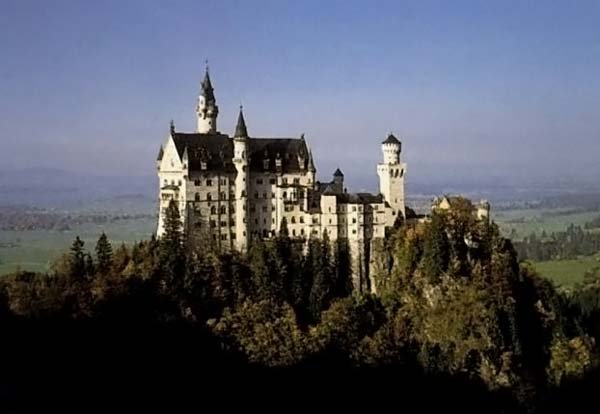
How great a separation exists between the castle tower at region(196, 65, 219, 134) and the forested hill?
10.5 meters

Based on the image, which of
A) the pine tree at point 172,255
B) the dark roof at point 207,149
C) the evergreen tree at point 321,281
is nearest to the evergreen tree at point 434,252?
the evergreen tree at point 321,281

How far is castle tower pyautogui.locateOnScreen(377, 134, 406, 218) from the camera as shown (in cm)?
7144

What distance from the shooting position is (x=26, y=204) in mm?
140750

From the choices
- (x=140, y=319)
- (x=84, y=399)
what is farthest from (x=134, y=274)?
(x=84, y=399)

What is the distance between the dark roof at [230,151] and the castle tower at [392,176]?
21.3ft

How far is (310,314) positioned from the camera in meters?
68.5

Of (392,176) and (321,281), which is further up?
(392,176)

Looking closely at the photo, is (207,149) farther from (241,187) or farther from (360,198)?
(360,198)

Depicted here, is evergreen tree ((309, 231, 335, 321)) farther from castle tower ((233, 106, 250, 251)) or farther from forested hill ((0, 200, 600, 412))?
castle tower ((233, 106, 250, 251))

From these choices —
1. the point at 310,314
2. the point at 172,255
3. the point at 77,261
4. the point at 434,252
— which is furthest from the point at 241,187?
the point at 434,252

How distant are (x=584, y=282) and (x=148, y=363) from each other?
80.0m

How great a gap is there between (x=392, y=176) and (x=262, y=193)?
10857mm

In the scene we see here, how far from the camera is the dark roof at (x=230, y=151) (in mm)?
68125

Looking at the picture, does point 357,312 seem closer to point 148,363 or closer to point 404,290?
point 404,290
